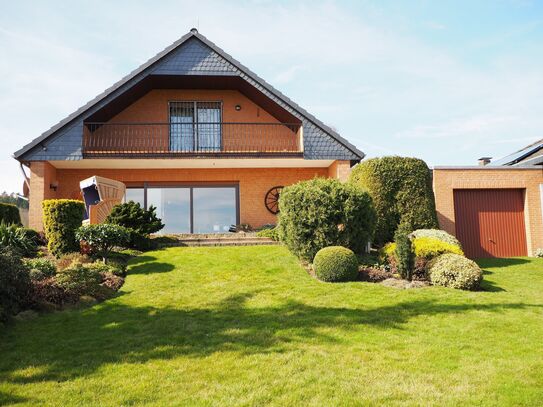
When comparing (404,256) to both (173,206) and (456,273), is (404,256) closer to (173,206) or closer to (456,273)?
(456,273)

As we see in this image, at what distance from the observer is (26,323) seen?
6.59 metres

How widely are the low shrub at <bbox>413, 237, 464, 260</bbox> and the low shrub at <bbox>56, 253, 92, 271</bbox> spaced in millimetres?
7669

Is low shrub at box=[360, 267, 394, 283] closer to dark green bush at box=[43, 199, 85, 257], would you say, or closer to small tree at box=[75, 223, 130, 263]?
small tree at box=[75, 223, 130, 263]

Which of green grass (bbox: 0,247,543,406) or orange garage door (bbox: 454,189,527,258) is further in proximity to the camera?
orange garage door (bbox: 454,189,527,258)

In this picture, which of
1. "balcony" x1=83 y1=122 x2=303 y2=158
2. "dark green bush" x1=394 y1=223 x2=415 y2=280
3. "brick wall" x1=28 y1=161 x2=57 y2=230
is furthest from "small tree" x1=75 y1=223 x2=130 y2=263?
"balcony" x1=83 y1=122 x2=303 y2=158

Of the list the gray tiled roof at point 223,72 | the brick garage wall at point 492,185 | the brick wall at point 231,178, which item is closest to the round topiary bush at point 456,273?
the brick garage wall at point 492,185

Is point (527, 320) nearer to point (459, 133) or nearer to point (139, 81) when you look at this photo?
point (459, 133)

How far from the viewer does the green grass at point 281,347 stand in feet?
13.9

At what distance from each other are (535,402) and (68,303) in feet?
22.2

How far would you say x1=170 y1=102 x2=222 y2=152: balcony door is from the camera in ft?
60.0

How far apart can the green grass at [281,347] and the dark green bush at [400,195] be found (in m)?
4.02

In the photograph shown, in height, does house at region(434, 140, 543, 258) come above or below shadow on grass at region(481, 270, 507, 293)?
above

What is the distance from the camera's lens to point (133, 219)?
496 inches

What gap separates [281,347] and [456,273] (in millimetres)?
5125
